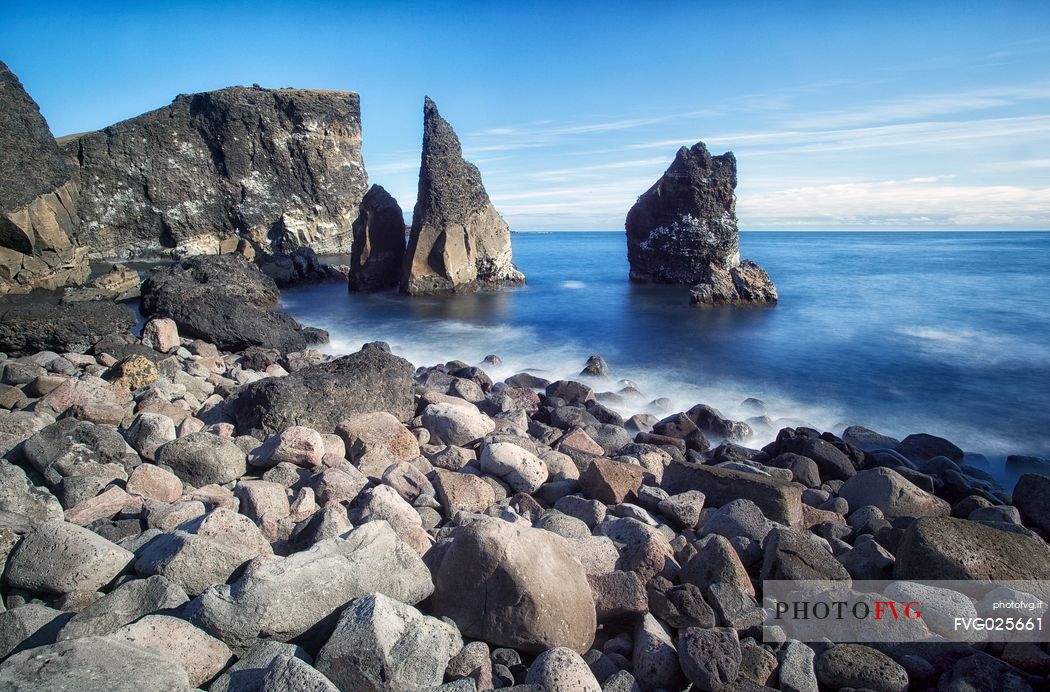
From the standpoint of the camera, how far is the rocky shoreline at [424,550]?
2.61 metres

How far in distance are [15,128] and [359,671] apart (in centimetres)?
2420

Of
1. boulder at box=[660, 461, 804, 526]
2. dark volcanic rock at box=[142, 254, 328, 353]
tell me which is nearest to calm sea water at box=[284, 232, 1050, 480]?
dark volcanic rock at box=[142, 254, 328, 353]

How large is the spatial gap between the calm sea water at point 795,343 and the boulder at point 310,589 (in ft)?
21.4

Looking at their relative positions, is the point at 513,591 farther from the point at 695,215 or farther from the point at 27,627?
the point at 695,215

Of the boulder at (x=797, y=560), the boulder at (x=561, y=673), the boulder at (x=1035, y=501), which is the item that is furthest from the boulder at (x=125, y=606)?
the boulder at (x=1035, y=501)

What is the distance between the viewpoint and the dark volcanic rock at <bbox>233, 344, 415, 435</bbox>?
5.88 meters

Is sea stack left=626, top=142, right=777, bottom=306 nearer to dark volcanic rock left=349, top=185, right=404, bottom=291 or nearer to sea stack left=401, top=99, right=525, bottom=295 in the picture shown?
sea stack left=401, top=99, right=525, bottom=295

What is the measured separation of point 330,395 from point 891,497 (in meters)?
4.98

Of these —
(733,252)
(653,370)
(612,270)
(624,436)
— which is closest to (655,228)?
(733,252)

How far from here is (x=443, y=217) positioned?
860 inches

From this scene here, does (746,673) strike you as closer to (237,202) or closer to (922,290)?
(922,290)

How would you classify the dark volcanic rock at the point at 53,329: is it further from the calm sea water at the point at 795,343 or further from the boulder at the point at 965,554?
the boulder at the point at 965,554

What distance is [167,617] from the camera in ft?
8.43

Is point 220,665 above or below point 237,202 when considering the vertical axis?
below
